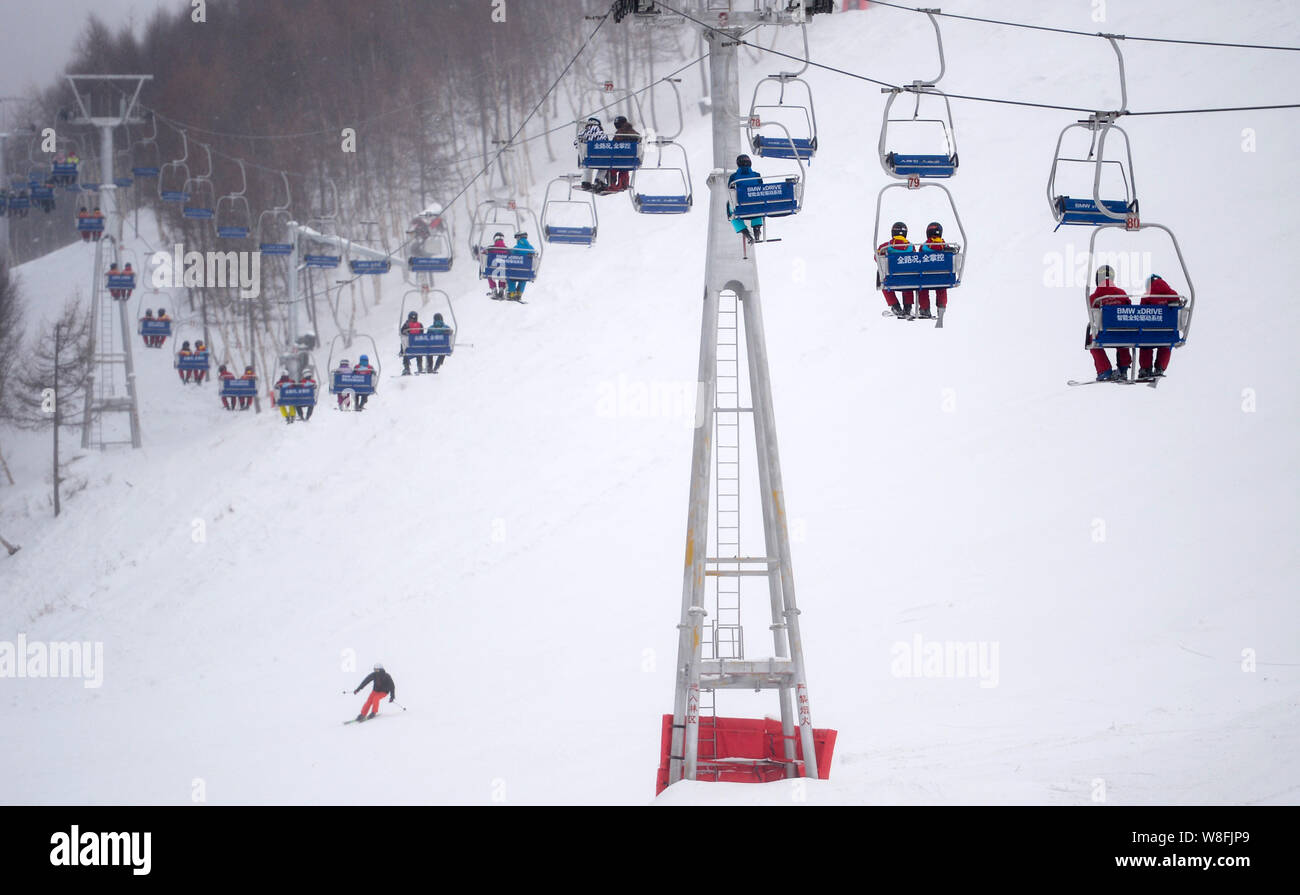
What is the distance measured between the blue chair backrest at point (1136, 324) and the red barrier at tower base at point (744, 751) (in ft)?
14.5

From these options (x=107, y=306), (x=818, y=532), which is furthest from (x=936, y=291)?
(x=107, y=306)

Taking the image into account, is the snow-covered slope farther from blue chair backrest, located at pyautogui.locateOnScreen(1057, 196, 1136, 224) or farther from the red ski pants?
blue chair backrest, located at pyautogui.locateOnScreen(1057, 196, 1136, 224)

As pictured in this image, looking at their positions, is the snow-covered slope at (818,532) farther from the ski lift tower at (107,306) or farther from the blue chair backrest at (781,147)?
the blue chair backrest at (781,147)

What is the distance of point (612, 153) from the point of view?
13.4 metres

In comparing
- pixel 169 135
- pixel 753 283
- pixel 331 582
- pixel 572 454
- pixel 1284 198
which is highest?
pixel 169 135

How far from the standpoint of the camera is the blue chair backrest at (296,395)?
20344 millimetres

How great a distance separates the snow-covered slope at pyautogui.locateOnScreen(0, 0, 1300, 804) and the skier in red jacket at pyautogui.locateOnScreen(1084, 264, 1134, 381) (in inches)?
138

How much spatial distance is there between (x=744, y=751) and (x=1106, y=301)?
530 cm

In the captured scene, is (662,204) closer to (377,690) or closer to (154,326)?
(377,690)

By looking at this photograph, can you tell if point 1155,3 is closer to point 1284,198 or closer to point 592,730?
point 1284,198

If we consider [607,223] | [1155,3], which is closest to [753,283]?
[607,223]

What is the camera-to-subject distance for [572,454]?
90.2ft

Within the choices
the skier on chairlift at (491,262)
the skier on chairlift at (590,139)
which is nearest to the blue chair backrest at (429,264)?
the skier on chairlift at (491,262)

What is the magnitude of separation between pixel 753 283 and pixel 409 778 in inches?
324
